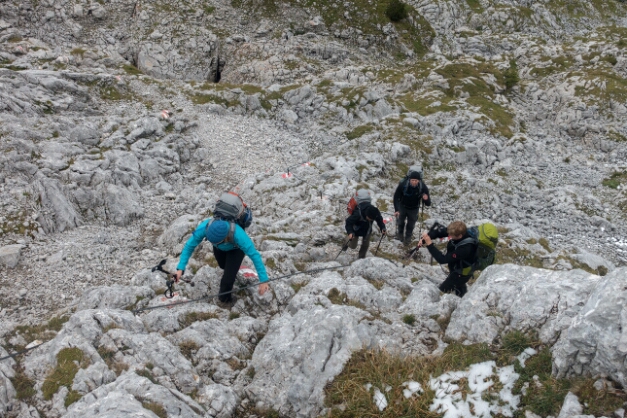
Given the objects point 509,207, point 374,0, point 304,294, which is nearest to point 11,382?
point 304,294

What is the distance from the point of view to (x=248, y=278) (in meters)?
11.3

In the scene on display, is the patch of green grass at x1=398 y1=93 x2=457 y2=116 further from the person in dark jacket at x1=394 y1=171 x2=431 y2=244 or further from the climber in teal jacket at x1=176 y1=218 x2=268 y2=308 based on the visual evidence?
the climber in teal jacket at x1=176 y1=218 x2=268 y2=308

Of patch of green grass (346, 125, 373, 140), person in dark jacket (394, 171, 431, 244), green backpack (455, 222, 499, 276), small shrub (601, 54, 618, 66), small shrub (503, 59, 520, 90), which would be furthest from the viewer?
small shrub (601, 54, 618, 66)

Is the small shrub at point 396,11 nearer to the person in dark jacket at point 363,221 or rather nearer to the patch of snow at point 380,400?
the person in dark jacket at point 363,221

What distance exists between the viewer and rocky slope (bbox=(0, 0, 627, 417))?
7832 millimetres

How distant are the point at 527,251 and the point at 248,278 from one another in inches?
472

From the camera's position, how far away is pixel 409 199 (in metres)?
14.4

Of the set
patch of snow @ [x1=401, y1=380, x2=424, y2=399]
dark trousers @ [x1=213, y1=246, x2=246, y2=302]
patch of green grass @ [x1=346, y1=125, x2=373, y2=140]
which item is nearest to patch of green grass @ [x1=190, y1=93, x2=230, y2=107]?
patch of green grass @ [x1=346, y1=125, x2=373, y2=140]

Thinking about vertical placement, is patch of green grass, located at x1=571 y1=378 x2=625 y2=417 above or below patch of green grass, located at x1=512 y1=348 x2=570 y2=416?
above

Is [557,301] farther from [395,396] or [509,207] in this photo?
[509,207]

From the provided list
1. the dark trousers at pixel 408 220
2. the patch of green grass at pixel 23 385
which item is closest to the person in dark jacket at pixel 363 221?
the dark trousers at pixel 408 220

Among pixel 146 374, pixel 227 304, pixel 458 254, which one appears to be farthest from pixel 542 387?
pixel 227 304

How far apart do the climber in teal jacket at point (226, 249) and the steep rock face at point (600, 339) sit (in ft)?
20.8

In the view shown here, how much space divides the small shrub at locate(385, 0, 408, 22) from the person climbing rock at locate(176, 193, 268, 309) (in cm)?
3710
